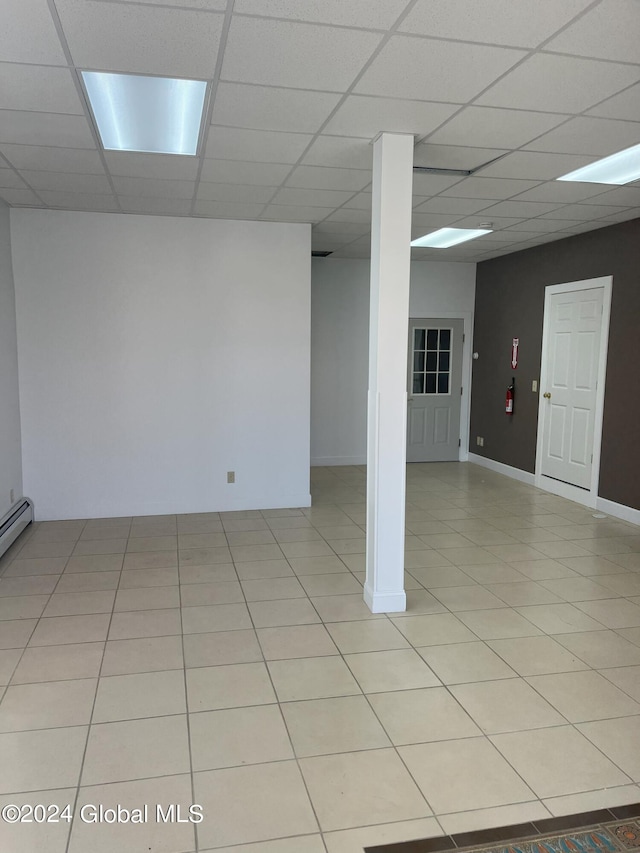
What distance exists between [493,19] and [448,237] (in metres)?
4.36

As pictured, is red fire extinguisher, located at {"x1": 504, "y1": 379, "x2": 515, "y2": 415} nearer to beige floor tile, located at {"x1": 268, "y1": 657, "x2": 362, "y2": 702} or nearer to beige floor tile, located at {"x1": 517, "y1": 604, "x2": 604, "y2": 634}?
beige floor tile, located at {"x1": 517, "y1": 604, "x2": 604, "y2": 634}

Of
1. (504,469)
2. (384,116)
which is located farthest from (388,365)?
(504,469)

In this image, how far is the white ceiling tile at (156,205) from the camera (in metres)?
4.77

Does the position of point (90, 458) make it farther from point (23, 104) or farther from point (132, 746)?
point (132, 746)

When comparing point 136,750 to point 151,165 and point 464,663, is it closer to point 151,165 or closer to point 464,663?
point 464,663

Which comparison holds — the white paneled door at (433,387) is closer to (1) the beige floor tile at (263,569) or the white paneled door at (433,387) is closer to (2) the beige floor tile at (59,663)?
(1) the beige floor tile at (263,569)

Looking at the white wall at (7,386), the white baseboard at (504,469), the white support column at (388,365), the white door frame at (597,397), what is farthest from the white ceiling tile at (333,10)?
the white baseboard at (504,469)

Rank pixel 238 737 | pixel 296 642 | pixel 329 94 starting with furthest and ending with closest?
pixel 296 642 → pixel 329 94 → pixel 238 737

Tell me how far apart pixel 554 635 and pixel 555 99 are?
2724 mm

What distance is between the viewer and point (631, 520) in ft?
17.8

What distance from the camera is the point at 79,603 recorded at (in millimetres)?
3668

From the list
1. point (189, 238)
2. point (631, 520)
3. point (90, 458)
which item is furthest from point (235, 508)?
point (631, 520)

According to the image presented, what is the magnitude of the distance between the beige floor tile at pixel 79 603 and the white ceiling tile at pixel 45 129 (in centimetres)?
269

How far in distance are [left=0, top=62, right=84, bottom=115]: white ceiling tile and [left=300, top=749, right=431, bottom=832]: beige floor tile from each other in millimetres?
3016
